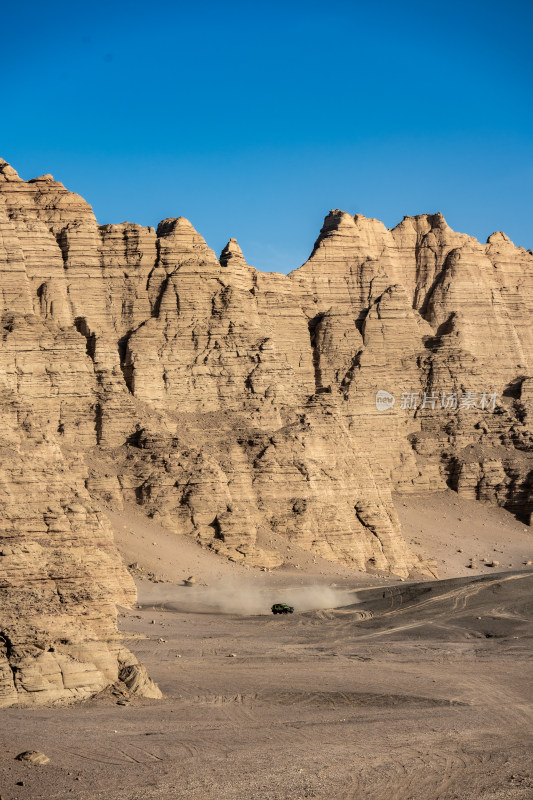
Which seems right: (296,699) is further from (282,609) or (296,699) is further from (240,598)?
(240,598)

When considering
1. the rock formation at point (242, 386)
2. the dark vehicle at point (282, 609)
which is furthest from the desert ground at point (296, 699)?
the rock formation at point (242, 386)

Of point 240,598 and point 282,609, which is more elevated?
point 240,598

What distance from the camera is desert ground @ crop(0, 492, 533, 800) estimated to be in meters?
20.9

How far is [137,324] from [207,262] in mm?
5981

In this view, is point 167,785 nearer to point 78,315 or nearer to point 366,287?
point 78,315

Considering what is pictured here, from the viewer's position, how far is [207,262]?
7469 cm

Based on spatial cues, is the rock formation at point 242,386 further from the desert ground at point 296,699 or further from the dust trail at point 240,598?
the dust trail at point 240,598

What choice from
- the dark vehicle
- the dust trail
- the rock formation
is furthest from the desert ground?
the rock formation

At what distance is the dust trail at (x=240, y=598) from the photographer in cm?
4759

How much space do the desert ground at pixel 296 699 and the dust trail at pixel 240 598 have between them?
107 mm

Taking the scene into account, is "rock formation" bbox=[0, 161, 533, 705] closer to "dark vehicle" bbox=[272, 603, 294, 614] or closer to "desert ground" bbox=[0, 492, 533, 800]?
"desert ground" bbox=[0, 492, 533, 800]

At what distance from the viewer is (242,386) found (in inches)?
2756

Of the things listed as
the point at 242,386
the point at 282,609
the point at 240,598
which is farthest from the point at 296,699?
the point at 242,386

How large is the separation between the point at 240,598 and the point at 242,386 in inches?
852
